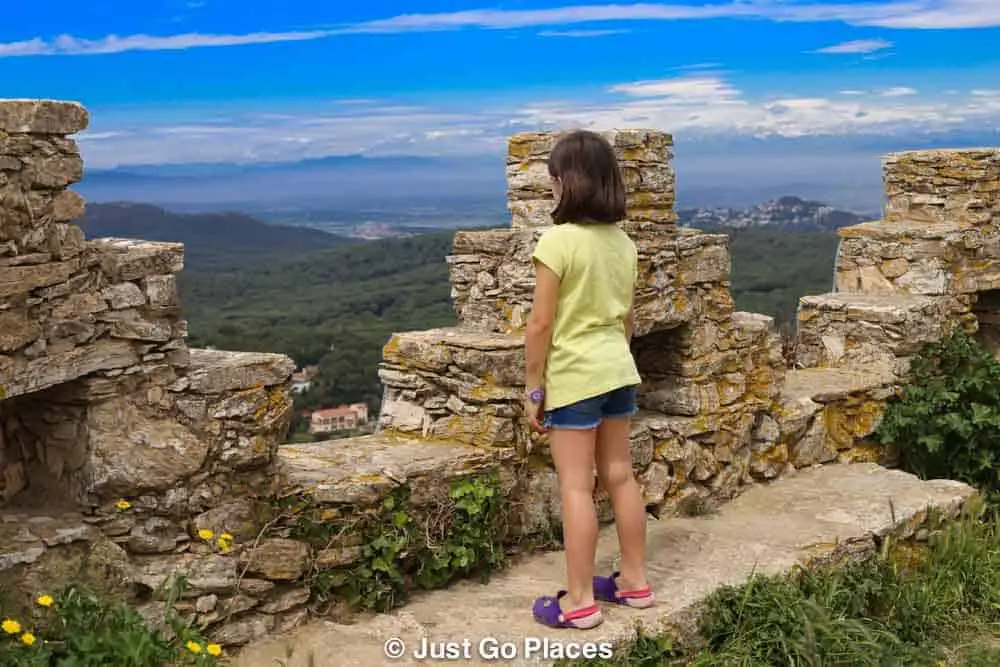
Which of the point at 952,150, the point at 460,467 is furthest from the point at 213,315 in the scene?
the point at 460,467

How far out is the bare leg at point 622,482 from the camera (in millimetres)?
4824

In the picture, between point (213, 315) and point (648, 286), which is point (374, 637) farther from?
point (213, 315)

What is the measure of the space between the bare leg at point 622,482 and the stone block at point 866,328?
12.9ft

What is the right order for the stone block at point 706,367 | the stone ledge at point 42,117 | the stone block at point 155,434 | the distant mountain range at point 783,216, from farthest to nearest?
the distant mountain range at point 783,216
the stone block at point 706,367
the stone block at point 155,434
the stone ledge at point 42,117

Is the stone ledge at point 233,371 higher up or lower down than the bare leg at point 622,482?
higher up

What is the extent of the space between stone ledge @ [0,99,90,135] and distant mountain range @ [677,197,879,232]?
3462cm

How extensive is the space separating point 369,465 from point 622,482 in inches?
49.9

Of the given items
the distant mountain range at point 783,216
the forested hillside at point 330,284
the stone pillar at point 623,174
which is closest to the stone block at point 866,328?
the stone pillar at point 623,174

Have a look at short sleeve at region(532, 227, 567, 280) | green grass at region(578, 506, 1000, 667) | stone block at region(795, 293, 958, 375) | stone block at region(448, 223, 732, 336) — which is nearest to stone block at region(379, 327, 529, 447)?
stone block at region(448, 223, 732, 336)

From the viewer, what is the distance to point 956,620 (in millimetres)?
5633

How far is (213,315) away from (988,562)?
3452cm

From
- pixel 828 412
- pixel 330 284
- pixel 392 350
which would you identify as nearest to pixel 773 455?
pixel 828 412

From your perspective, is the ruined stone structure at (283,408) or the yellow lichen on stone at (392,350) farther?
the yellow lichen on stone at (392,350)

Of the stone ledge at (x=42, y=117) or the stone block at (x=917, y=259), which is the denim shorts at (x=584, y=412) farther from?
the stone block at (x=917, y=259)
